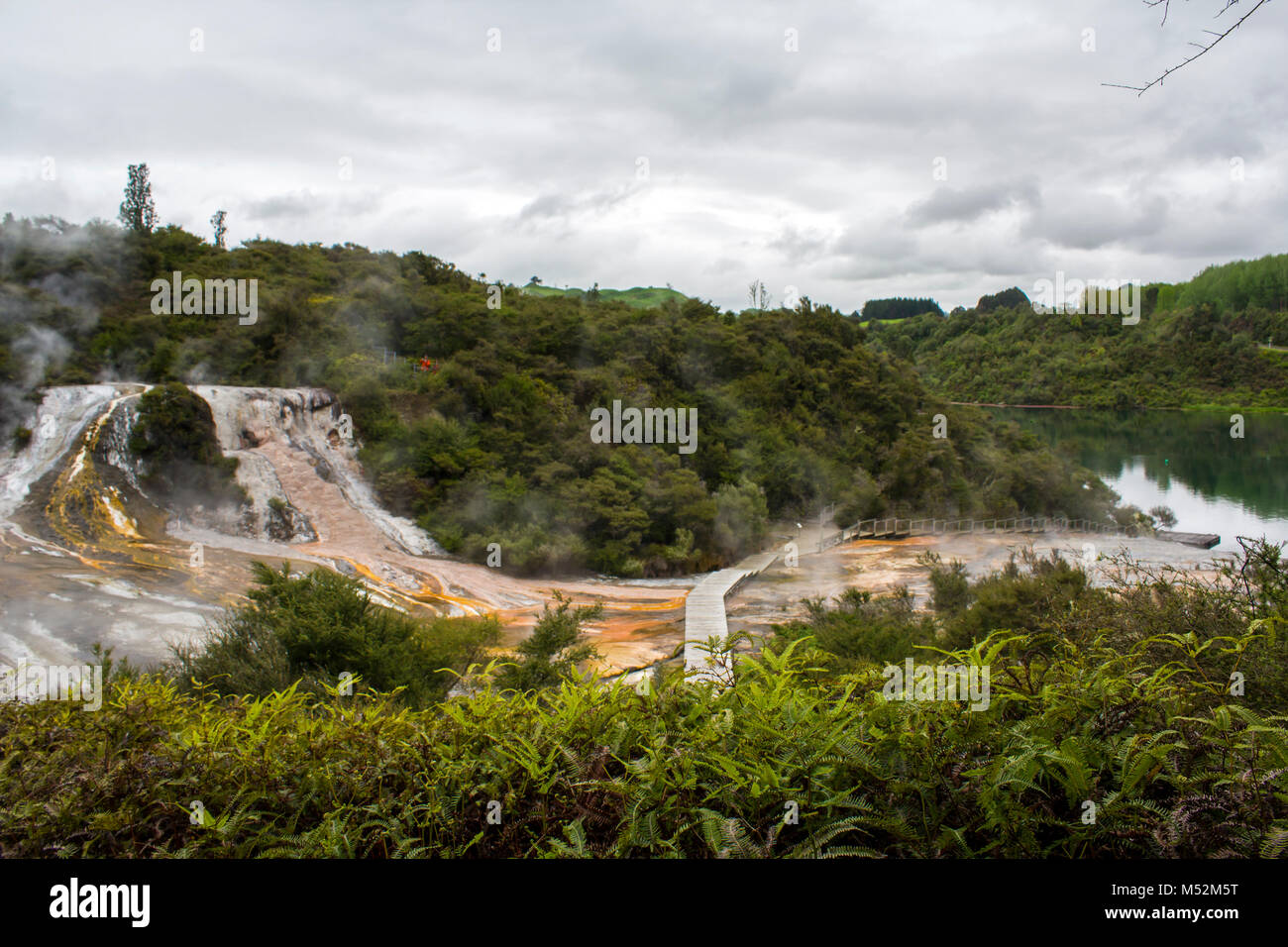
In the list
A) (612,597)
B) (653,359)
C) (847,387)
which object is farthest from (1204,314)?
(612,597)

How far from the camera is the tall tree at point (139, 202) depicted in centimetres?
4022

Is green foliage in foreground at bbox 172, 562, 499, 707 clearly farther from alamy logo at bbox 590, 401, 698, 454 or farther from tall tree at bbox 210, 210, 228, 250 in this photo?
tall tree at bbox 210, 210, 228, 250

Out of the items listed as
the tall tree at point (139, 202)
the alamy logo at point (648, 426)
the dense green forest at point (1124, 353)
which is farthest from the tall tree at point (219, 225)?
the dense green forest at point (1124, 353)

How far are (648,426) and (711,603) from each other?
13089 millimetres

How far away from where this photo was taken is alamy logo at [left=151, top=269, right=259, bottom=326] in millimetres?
28550

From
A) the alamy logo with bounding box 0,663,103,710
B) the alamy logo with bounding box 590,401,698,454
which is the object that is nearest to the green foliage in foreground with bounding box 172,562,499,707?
the alamy logo with bounding box 0,663,103,710

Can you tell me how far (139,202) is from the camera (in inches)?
1599

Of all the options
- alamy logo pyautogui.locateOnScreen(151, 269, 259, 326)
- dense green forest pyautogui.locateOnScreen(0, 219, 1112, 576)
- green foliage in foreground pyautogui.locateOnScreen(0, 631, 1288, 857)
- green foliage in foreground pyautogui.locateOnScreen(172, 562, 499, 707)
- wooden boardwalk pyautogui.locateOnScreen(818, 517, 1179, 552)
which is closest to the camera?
green foliage in foreground pyautogui.locateOnScreen(0, 631, 1288, 857)

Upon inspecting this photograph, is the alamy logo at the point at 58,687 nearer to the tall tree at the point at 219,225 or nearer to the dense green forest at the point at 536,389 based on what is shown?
the dense green forest at the point at 536,389

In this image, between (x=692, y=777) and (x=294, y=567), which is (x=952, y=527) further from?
(x=692, y=777)

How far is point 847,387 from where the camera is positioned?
3972cm

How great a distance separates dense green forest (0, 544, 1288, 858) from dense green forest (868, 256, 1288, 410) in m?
68.8
